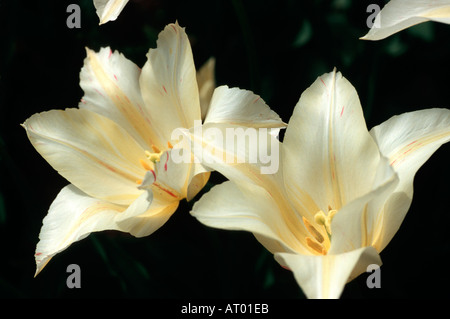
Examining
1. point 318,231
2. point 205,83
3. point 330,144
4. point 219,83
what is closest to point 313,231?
point 318,231

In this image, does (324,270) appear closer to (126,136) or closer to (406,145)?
(406,145)

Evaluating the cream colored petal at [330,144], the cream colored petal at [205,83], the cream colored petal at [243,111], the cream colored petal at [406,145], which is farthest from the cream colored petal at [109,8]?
the cream colored petal at [205,83]

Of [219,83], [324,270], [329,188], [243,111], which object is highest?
[219,83]

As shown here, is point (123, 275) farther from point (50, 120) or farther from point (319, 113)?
point (319, 113)

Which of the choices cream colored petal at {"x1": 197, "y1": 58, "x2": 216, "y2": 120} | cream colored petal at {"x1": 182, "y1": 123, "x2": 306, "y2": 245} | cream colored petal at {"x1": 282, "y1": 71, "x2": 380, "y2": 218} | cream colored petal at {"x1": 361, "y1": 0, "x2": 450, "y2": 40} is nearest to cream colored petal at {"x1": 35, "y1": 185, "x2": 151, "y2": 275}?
cream colored petal at {"x1": 182, "y1": 123, "x2": 306, "y2": 245}

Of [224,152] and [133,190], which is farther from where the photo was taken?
[133,190]


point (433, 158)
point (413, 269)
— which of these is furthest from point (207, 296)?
point (433, 158)
